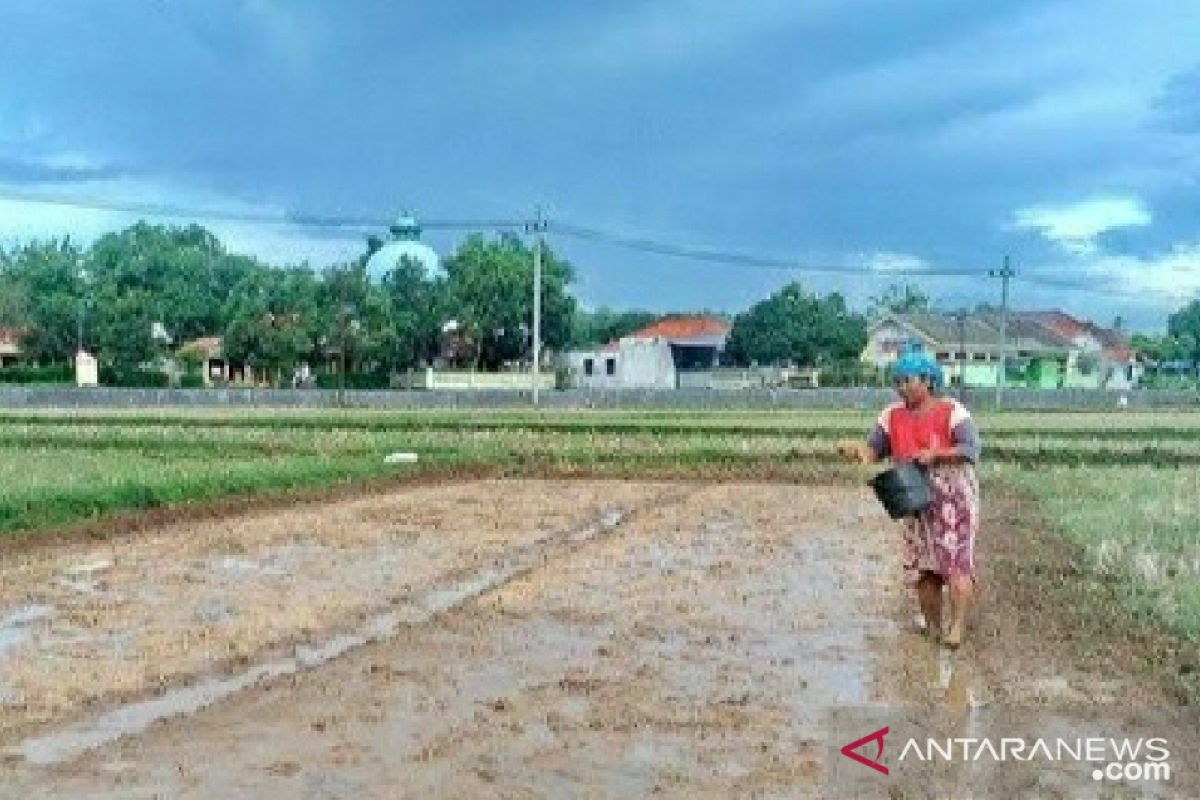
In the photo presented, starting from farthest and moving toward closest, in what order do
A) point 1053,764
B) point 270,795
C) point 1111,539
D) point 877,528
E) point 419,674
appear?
1. point 877,528
2. point 1111,539
3. point 419,674
4. point 1053,764
5. point 270,795

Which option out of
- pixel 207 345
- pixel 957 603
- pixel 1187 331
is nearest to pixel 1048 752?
pixel 957 603

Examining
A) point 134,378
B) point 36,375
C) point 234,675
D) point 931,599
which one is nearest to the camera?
point 234,675

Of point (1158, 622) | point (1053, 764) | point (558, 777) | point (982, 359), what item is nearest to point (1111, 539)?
point (1158, 622)

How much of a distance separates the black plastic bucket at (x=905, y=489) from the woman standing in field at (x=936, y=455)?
81mm

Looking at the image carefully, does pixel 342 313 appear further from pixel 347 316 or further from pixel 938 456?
pixel 938 456

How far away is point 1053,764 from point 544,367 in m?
72.4

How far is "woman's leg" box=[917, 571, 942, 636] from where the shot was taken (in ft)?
28.5

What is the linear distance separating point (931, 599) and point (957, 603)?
1.42 ft

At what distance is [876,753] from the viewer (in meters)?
6.10

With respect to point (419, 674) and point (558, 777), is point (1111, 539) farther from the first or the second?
point (558, 777)

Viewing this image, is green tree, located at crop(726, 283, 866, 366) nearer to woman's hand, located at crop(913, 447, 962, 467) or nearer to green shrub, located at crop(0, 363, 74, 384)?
green shrub, located at crop(0, 363, 74, 384)

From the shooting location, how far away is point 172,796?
5477 millimetres

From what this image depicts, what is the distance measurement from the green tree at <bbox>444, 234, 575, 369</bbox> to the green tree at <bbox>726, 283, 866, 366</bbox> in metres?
11.8

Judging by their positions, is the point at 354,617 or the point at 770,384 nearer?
the point at 354,617
